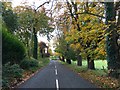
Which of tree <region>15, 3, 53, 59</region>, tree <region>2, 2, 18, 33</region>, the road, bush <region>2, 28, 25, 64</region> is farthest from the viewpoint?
tree <region>15, 3, 53, 59</region>

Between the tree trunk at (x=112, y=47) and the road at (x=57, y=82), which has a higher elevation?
the tree trunk at (x=112, y=47)

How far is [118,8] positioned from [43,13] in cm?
973

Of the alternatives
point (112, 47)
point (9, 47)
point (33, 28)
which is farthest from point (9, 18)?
point (33, 28)

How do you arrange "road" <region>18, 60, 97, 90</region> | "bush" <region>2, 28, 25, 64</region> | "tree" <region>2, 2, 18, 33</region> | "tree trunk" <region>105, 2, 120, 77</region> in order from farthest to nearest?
1. "tree" <region>2, 2, 18, 33</region>
2. "bush" <region>2, 28, 25, 64</region>
3. "tree trunk" <region>105, 2, 120, 77</region>
4. "road" <region>18, 60, 97, 90</region>

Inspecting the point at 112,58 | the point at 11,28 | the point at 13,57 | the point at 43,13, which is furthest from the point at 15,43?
the point at 112,58

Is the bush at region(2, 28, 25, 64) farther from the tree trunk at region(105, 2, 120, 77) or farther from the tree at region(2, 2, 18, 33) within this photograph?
the tree trunk at region(105, 2, 120, 77)

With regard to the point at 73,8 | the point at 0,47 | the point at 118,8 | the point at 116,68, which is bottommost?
the point at 116,68

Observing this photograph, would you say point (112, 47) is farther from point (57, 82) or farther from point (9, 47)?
point (9, 47)

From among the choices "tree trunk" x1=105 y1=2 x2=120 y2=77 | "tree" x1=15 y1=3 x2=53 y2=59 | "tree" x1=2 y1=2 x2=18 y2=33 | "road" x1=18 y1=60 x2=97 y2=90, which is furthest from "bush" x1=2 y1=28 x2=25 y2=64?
"tree" x1=15 y1=3 x2=53 y2=59

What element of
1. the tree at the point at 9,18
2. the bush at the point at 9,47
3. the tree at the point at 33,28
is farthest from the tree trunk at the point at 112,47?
the tree at the point at 33,28

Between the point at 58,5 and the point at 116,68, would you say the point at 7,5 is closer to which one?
the point at 58,5

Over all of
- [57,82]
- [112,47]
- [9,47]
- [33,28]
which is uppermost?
[33,28]

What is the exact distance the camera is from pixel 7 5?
38750 millimetres

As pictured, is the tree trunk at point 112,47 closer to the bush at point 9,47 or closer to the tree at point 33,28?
the bush at point 9,47
